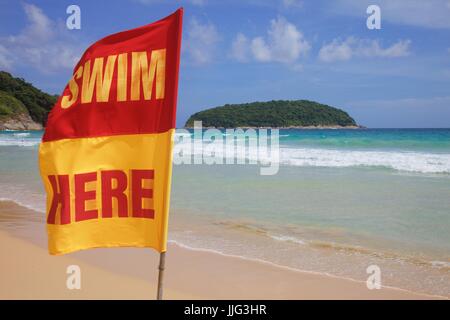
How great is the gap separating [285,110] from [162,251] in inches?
5176

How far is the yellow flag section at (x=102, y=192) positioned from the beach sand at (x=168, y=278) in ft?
6.34

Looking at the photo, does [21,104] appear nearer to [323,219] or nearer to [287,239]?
[323,219]

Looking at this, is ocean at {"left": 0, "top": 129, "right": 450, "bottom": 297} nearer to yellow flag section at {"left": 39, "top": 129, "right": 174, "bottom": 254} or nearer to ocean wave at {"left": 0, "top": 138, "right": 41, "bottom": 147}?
yellow flag section at {"left": 39, "top": 129, "right": 174, "bottom": 254}

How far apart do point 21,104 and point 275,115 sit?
70.3 metres

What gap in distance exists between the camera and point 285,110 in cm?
13162

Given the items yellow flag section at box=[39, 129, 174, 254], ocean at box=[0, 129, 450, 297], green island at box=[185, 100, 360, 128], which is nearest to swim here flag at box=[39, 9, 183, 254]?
yellow flag section at box=[39, 129, 174, 254]

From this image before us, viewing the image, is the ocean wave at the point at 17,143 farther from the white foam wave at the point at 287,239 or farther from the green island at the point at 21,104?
the green island at the point at 21,104

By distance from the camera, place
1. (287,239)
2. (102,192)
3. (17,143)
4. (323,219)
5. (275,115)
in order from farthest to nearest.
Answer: (275,115) → (17,143) → (323,219) → (287,239) → (102,192)

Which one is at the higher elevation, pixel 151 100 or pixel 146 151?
pixel 151 100

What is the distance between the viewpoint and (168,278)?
190 inches

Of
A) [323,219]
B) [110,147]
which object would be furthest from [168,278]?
[323,219]

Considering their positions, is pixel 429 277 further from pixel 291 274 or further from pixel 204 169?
pixel 204 169

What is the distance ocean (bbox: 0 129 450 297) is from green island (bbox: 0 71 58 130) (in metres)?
81.1
